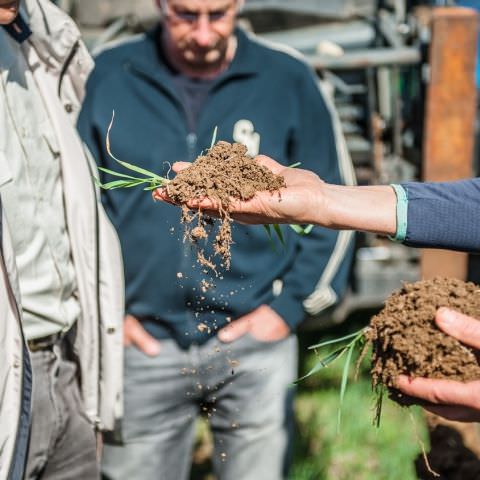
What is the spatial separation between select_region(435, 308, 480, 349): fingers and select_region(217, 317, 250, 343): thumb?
1.06 metres

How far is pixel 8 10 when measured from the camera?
99.9 inches

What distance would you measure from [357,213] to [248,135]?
0.92 meters

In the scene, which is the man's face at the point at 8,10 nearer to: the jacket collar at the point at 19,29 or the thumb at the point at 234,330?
the jacket collar at the point at 19,29

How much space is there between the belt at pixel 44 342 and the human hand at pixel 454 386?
1.13 metres

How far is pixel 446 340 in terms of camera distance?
7.45ft

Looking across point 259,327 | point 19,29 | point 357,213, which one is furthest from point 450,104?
point 19,29

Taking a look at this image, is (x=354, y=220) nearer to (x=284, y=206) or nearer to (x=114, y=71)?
(x=284, y=206)

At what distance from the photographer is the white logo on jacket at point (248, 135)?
3170mm

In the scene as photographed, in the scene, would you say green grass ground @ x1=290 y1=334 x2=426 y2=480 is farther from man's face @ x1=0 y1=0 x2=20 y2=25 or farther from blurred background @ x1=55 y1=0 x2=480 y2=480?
man's face @ x1=0 y1=0 x2=20 y2=25

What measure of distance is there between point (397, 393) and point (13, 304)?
3.68 feet

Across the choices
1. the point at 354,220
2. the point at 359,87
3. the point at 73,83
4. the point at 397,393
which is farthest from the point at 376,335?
the point at 359,87

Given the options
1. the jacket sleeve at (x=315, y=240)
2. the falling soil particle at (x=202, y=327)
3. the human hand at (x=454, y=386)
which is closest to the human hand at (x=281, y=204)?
the human hand at (x=454, y=386)

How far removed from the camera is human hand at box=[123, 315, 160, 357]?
3195 mm

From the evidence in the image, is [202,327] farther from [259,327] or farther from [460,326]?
[460,326]
